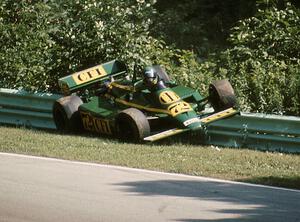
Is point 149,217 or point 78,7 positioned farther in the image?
point 78,7

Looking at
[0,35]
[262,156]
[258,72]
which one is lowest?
[262,156]

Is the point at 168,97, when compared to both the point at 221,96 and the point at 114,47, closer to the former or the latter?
the point at 221,96

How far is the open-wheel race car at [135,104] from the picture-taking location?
13523 millimetres

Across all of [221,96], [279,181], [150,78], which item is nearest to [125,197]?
[279,181]

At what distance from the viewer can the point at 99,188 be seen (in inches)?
397

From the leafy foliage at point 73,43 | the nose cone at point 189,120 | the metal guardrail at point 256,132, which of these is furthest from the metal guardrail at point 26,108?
the metal guardrail at point 256,132

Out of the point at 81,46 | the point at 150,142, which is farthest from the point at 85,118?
the point at 81,46

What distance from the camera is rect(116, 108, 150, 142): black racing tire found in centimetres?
1342

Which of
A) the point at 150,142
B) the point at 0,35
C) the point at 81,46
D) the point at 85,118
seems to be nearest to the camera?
the point at 150,142

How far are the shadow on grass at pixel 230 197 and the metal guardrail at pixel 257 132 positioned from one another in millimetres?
2867

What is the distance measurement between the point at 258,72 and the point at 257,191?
238 inches

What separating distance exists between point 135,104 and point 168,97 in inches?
29.7

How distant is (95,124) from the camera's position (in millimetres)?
14547

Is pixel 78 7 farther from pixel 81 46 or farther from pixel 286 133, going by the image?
pixel 286 133
